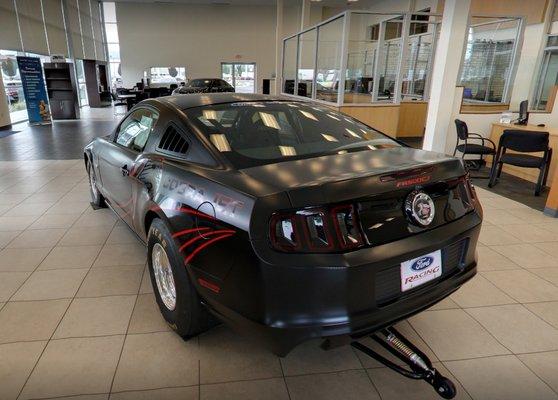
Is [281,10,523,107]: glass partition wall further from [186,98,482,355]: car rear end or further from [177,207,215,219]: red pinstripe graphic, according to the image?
[177,207,215,219]: red pinstripe graphic

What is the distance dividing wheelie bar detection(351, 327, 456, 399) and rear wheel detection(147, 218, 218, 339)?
773 millimetres

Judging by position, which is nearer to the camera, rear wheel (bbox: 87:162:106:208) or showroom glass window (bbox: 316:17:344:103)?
rear wheel (bbox: 87:162:106:208)

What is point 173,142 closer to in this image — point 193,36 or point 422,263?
point 422,263

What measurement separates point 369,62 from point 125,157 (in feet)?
26.5

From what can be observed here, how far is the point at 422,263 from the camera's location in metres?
1.58

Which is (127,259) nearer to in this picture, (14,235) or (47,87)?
(14,235)

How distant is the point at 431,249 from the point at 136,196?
5.64 feet

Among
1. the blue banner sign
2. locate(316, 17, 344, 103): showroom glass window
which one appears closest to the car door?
locate(316, 17, 344, 103): showroom glass window

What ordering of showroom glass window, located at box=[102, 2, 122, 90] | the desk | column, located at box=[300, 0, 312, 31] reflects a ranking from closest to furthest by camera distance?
the desk
column, located at box=[300, 0, 312, 31]
showroom glass window, located at box=[102, 2, 122, 90]

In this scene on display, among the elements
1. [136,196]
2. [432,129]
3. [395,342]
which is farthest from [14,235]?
[432,129]

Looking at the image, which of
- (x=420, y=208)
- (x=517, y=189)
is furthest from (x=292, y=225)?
(x=517, y=189)

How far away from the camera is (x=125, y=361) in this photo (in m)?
1.86

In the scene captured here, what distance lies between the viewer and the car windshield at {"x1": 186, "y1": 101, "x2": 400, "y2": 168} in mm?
1891

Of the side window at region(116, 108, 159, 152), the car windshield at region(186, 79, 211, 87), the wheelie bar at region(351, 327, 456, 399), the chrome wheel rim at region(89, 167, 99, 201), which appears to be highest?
the car windshield at region(186, 79, 211, 87)
